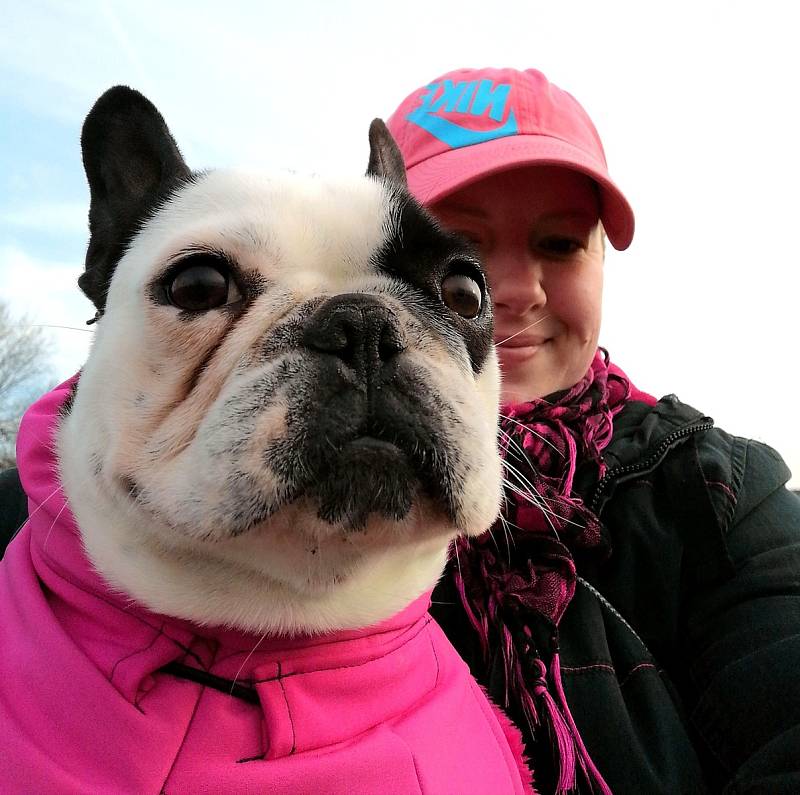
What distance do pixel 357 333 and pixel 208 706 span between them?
0.81 meters

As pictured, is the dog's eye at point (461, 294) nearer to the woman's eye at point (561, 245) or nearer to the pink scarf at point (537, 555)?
A: the pink scarf at point (537, 555)

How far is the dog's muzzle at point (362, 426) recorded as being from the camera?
102 centimetres

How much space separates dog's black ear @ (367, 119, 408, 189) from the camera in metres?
2.07

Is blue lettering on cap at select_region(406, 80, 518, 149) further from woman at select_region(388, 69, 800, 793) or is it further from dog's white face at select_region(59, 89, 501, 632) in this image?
dog's white face at select_region(59, 89, 501, 632)

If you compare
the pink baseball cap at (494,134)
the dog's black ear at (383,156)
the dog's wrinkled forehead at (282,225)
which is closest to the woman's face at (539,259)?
the pink baseball cap at (494,134)

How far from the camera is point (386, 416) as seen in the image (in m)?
1.06

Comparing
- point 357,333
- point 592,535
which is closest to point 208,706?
point 357,333

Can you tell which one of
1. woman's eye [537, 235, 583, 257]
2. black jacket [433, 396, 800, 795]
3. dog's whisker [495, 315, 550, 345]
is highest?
woman's eye [537, 235, 583, 257]

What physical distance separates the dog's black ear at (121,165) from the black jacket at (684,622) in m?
1.53

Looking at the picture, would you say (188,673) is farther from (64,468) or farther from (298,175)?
(298,175)

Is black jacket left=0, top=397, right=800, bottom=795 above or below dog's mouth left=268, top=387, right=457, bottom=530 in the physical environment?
below

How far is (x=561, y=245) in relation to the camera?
7.57 ft

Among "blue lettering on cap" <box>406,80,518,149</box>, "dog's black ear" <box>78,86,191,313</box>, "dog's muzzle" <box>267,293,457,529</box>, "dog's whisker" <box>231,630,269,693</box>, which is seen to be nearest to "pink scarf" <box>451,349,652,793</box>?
"dog's muzzle" <box>267,293,457,529</box>

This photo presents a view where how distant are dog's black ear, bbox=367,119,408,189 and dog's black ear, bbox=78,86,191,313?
62 cm
